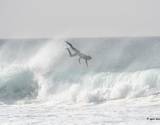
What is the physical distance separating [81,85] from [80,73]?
7.57ft

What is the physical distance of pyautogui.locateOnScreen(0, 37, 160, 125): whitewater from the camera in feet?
84.8

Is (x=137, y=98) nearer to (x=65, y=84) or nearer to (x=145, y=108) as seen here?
(x=145, y=108)

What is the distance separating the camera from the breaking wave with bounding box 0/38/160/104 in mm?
31188

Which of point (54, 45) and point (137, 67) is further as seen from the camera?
point (54, 45)

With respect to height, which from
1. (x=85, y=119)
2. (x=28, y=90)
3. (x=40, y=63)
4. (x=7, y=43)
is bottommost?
(x=85, y=119)

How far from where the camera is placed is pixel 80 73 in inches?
1388

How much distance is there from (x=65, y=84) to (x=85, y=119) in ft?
27.6

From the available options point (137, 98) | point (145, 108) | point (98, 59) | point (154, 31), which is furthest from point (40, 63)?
point (154, 31)

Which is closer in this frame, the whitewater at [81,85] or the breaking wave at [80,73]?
the whitewater at [81,85]

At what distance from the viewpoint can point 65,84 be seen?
33.4 meters

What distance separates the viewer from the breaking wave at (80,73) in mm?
31188

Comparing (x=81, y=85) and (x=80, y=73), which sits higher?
(x=80, y=73)

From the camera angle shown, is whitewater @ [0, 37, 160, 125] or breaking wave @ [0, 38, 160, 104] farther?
breaking wave @ [0, 38, 160, 104]

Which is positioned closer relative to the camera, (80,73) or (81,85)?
(81,85)
